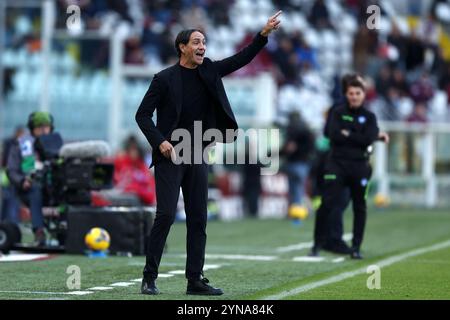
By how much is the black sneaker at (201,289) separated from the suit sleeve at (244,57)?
1.62m

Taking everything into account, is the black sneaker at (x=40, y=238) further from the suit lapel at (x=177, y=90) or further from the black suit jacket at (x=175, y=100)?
the suit lapel at (x=177, y=90)

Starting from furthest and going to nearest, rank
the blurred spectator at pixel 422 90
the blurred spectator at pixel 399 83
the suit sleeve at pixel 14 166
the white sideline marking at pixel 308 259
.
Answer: the blurred spectator at pixel 422 90 → the blurred spectator at pixel 399 83 → the suit sleeve at pixel 14 166 → the white sideline marking at pixel 308 259

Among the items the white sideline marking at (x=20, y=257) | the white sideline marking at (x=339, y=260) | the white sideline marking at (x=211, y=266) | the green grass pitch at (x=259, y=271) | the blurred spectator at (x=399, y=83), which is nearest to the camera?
the green grass pitch at (x=259, y=271)

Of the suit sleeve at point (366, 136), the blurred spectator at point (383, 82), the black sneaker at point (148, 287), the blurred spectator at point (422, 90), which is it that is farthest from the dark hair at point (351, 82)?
the blurred spectator at point (422, 90)

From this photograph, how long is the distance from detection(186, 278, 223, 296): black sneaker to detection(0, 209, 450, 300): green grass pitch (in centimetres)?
8

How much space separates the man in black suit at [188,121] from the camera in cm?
960

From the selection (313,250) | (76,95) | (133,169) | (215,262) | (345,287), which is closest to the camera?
(345,287)

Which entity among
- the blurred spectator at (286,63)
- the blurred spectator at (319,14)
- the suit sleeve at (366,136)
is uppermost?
the blurred spectator at (319,14)

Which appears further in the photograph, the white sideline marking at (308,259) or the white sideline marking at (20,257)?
the white sideline marking at (308,259)

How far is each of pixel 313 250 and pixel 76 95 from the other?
11841 millimetres

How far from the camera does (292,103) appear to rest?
1148 inches

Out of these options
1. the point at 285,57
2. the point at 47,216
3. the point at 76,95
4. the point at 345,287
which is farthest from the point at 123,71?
the point at 345,287

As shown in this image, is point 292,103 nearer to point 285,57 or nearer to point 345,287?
point 285,57

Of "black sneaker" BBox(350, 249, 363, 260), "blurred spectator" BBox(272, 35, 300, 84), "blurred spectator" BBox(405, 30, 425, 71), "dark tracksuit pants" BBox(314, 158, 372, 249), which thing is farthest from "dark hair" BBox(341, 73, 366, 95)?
"blurred spectator" BBox(405, 30, 425, 71)
